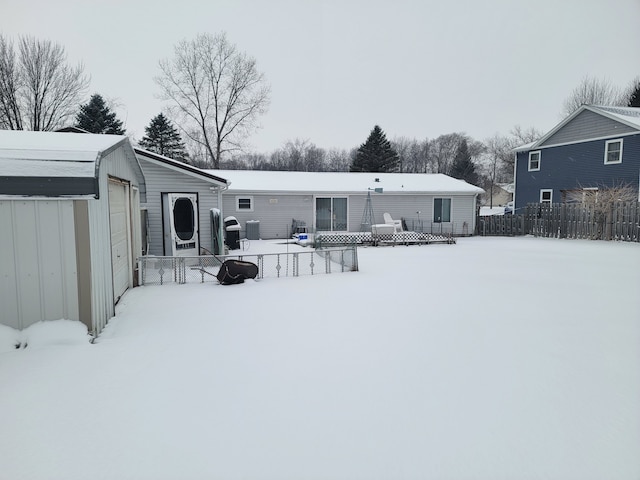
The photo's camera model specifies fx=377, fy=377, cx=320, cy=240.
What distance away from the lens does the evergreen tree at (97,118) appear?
2847 cm

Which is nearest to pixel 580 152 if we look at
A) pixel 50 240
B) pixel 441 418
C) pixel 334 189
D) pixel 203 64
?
pixel 334 189

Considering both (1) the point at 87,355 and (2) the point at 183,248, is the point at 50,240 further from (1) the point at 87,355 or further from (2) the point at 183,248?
(2) the point at 183,248

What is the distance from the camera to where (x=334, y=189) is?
1822cm

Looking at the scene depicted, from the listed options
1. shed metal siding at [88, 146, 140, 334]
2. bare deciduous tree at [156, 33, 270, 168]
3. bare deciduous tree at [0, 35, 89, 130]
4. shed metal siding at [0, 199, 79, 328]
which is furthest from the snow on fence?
bare deciduous tree at [0, 35, 89, 130]

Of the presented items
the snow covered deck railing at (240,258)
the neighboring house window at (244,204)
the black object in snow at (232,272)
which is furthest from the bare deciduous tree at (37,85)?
the black object in snow at (232,272)

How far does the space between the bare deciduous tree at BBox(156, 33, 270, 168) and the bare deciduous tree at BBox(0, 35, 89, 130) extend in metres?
6.51

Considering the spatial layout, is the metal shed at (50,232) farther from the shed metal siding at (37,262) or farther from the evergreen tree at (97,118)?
the evergreen tree at (97,118)

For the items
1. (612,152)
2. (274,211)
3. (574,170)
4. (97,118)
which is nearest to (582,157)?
(574,170)

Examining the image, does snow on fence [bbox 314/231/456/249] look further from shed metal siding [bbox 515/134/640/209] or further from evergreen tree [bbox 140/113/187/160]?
evergreen tree [bbox 140/113/187/160]

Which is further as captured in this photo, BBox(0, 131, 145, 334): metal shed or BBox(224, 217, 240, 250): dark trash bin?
BBox(224, 217, 240, 250): dark trash bin

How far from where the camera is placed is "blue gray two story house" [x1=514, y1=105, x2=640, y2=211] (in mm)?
17711

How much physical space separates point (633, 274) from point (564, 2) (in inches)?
256

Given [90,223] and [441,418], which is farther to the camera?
[90,223]

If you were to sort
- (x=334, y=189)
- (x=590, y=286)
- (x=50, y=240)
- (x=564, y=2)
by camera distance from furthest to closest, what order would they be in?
(x=334, y=189) < (x=564, y=2) < (x=590, y=286) < (x=50, y=240)
